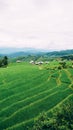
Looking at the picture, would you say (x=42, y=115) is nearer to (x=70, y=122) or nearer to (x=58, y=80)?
(x=70, y=122)

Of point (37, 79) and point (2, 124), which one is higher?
point (37, 79)

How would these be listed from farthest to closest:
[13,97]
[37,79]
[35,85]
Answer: [37,79] → [35,85] → [13,97]

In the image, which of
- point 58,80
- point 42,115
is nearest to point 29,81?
point 58,80

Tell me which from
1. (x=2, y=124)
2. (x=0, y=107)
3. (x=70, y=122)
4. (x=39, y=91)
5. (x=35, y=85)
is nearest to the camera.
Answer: (x=70, y=122)

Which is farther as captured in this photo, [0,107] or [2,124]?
[0,107]

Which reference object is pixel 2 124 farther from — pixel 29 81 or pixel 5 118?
pixel 29 81

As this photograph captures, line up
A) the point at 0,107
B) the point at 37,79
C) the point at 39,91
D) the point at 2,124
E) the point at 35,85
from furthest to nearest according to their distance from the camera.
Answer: the point at 37,79 → the point at 35,85 → the point at 39,91 → the point at 0,107 → the point at 2,124
